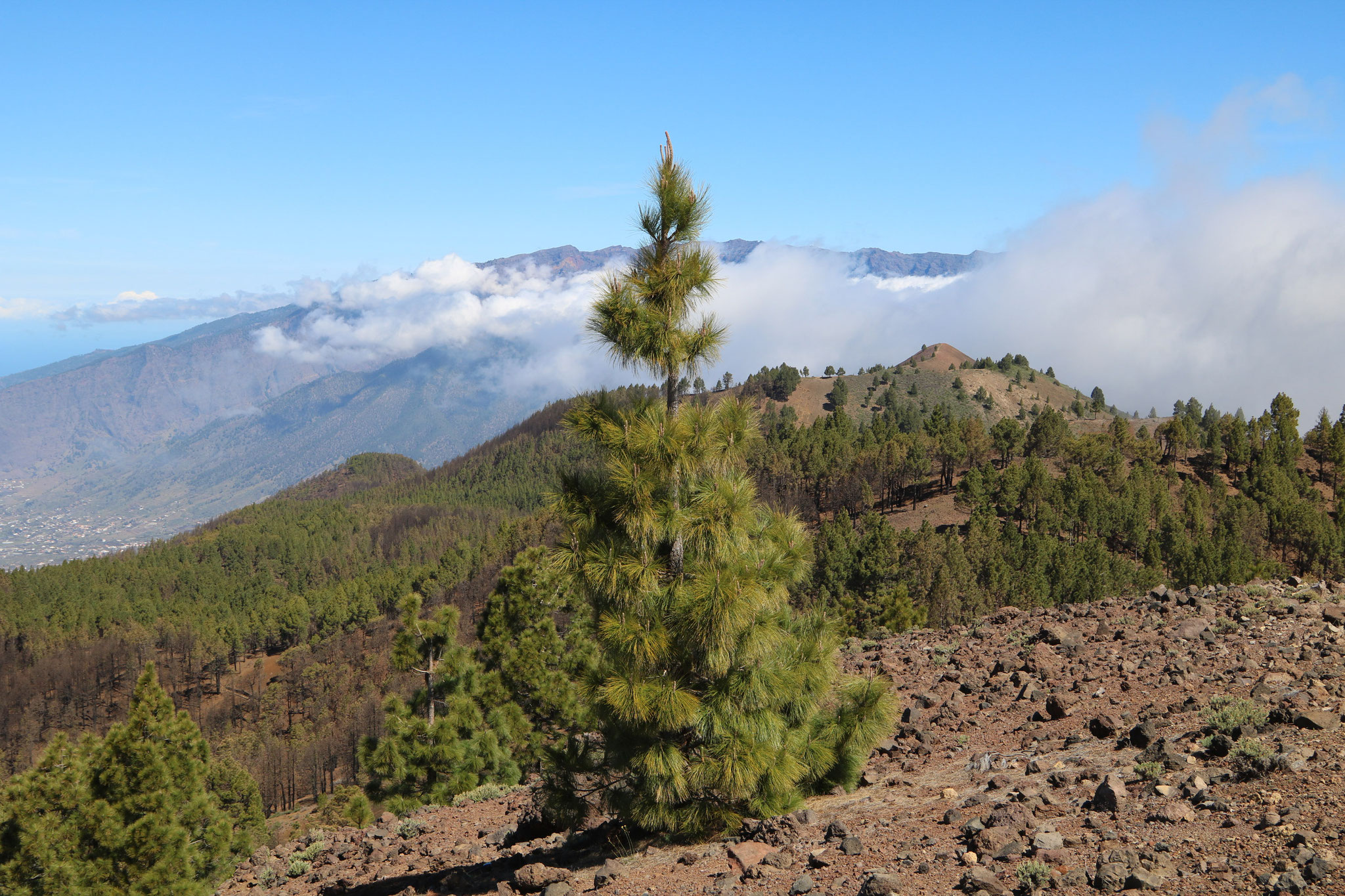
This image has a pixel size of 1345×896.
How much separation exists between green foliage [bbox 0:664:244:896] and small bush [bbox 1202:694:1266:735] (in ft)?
80.2

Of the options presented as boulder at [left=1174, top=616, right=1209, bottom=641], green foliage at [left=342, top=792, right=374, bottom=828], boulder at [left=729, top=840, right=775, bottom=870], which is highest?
boulder at [left=729, top=840, right=775, bottom=870]

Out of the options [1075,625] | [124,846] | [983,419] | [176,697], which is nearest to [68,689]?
[176,697]

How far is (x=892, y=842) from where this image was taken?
9.46 m

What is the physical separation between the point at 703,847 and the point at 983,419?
198382mm

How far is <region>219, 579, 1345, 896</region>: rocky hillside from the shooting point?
775 cm

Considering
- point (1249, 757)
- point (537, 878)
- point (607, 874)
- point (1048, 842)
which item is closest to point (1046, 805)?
point (1048, 842)

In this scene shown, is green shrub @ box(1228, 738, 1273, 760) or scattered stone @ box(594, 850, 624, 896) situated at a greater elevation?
green shrub @ box(1228, 738, 1273, 760)

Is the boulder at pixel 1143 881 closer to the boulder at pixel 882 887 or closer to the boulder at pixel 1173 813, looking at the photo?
the boulder at pixel 1173 813

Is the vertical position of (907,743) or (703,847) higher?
(703,847)

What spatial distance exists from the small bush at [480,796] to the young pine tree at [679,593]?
7.81 metres

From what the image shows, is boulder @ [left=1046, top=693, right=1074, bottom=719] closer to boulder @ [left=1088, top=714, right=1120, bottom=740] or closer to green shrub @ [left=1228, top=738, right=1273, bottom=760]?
boulder @ [left=1088, top=714, right=1120, bottom=740]

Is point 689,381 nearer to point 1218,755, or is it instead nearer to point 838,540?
point 1218,755

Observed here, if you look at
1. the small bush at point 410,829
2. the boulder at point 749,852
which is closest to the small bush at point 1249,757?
the boulder at point 749,852

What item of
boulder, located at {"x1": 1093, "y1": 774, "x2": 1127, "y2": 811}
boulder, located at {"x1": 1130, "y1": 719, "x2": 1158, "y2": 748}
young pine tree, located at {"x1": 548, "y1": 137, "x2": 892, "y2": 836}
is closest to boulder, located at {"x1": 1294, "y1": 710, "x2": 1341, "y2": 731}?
boulder, located at {"x1": 1130, "y1": 719, "x2": 1158, "y2": 748}
